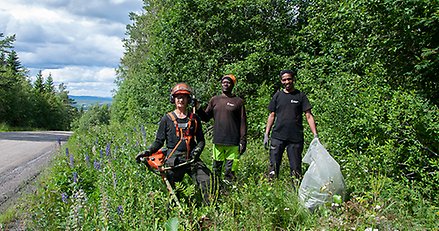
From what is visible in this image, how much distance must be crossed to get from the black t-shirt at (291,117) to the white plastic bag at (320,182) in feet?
2.34

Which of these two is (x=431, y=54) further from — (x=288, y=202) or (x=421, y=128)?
(x=288, y=202)

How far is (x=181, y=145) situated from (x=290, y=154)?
1706 millimetres

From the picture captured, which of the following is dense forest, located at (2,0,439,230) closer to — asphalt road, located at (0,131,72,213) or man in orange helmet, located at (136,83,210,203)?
man in orange helmet, located at (136,83,210,203)

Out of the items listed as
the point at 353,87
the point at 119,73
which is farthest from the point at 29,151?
the point at 119,73

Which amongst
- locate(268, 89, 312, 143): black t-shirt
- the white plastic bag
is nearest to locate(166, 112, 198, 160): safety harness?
the white plastic bag

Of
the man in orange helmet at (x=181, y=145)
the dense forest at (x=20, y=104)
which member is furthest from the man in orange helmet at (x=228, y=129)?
the dense forest at (x=20, y=104)

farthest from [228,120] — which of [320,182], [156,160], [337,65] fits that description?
[337,65]

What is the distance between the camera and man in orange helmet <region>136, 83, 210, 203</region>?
4.62 m

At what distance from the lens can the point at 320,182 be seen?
453cm

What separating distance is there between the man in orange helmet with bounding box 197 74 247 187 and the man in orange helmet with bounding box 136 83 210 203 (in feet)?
3.00

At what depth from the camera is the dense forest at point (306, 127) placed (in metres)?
3.88

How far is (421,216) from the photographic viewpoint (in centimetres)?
418

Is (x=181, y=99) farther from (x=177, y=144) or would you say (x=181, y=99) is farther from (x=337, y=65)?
(x=337, y=65)

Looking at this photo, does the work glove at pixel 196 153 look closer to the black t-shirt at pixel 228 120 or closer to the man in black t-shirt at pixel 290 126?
the black t-shirt at pixel 228 120
